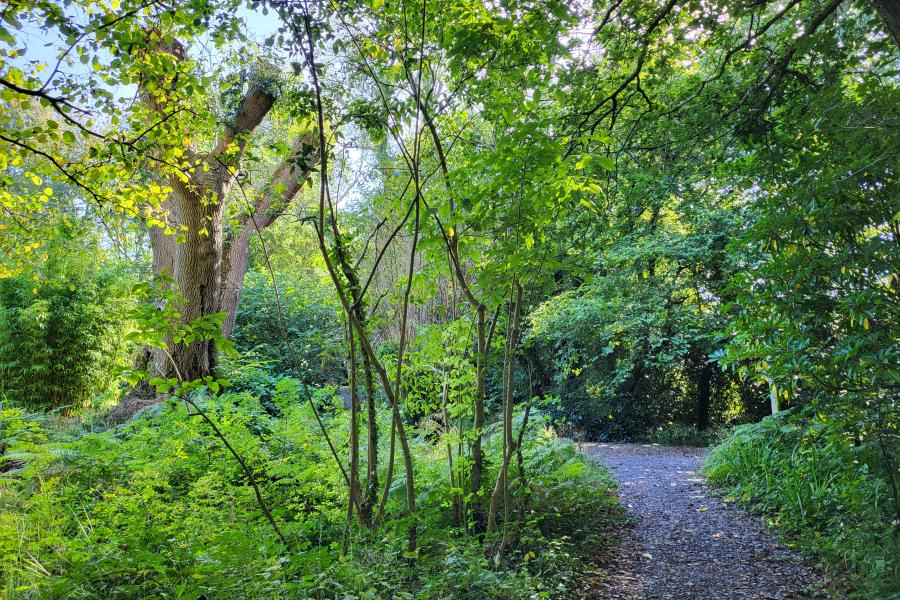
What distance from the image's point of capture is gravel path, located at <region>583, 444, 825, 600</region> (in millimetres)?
3455

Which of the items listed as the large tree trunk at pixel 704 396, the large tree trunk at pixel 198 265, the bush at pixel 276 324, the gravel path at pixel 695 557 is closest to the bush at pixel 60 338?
the large tree trunk at pixel 198 265

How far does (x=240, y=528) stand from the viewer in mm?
3094

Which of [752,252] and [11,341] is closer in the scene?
[752,252]

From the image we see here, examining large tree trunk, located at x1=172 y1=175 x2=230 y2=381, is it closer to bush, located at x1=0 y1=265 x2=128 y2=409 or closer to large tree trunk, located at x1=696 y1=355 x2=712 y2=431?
bush, located at x1=0 y1=265 x2=128 y2=409

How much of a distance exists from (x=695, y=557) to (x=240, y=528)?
11.0ft

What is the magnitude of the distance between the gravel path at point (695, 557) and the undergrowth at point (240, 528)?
0.92 feet

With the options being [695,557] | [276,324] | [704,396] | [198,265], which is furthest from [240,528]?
[704,396]

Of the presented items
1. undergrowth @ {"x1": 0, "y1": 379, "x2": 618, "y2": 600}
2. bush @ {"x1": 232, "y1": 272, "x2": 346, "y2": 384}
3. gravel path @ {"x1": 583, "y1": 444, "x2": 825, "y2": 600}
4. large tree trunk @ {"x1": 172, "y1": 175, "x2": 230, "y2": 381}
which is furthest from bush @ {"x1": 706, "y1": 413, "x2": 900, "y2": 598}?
bush @ {"x1": 232, "y1": 272, "x2": 346, "y2": 384}

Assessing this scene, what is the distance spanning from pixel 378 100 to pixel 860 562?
407 centimetres

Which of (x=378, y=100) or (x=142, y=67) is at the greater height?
(x=142, y=67)

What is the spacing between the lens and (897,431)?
3.18 metres

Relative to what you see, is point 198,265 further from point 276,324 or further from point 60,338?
point 276,324

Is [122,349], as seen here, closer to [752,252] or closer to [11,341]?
[11,341]

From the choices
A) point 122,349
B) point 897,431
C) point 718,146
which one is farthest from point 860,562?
point 122,349
